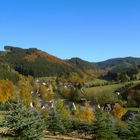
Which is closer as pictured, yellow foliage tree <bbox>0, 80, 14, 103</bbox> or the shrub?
the shrub

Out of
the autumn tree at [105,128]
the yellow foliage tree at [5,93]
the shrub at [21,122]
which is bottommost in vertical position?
the autumn tree at [105,128]

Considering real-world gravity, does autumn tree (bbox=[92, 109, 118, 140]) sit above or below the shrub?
below

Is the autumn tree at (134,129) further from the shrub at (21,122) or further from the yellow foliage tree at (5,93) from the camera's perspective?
the yellow foliage tree at (5,93)

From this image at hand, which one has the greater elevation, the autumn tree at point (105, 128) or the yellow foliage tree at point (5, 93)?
the yellow foliage tree at point (5, 93)

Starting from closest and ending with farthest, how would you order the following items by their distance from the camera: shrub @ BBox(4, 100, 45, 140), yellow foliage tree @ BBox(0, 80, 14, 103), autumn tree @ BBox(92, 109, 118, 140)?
shrub @ BBox(4, 100, 45, 140)
autumn tree @ BBox(92, 109, 118, 140)
yellow foliage tree @ BBox(0, 80, 14, 103)

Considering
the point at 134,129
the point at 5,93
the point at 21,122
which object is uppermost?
the point at 5,93

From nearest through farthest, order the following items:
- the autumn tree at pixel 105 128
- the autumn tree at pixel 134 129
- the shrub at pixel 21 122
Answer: the shrub at pixel 21 122 → the autumn tree at pixel 134 129 → the autumn tree at pixel 105 128

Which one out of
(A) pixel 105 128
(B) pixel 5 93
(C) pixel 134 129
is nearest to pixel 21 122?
(C) pixel 134 129

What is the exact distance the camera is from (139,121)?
2073 inches

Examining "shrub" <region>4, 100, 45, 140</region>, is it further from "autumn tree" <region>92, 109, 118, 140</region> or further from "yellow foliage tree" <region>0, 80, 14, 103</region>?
"yellow foliage tree" <region>0, 80, 14, 103</region>

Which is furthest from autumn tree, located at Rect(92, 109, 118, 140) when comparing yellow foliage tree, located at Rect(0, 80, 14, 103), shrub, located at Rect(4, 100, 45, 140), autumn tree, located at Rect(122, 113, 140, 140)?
yellow foliage tree, located at Rect(0, 80, 14, 103)

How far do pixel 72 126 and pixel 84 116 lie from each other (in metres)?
35.5

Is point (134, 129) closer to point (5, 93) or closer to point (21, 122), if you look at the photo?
point (21, 122)

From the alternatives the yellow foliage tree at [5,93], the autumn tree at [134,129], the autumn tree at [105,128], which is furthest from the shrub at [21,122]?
the yellow foliage tree at [5,93]
